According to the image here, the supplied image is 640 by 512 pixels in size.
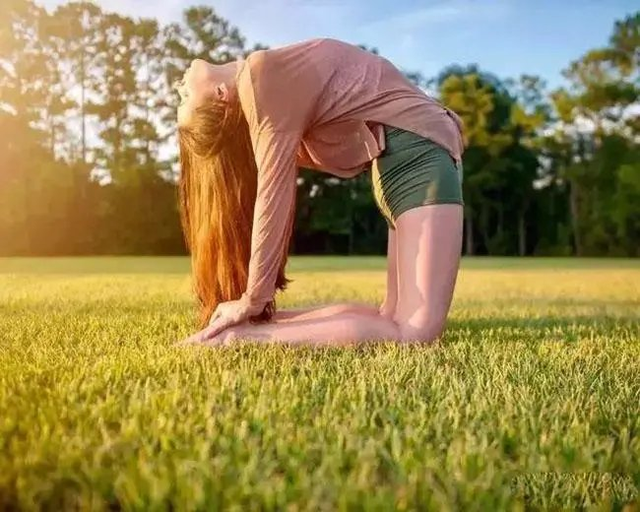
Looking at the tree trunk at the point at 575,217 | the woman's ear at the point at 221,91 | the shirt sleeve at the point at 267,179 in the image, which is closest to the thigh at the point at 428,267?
the shirt sleeve at the point at 267,179

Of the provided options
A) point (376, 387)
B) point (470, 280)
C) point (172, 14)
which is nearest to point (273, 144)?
point (376, 387)

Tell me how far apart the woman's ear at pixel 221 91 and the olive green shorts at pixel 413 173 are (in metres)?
0.34

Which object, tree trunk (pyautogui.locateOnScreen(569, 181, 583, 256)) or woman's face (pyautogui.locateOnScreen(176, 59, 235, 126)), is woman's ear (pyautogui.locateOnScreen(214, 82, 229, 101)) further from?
tree trunk (pyautogui.locateOnScreen(569, 181, 583, 256))

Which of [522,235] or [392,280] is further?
[522,235]

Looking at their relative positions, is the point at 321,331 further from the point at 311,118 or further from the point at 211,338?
the point at 311,118

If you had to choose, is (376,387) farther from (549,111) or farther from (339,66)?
(549,111)

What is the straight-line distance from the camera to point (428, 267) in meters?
1.78

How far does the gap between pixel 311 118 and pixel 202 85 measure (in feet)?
0.76

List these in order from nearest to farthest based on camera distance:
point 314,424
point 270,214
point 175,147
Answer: point 314,424 → point 270,214 → point 175,147

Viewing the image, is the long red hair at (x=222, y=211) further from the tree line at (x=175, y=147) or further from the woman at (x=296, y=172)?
the tree line at (x=175, y=147)

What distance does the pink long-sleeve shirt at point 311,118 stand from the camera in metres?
1.71

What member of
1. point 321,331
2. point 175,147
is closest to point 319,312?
point 321,331

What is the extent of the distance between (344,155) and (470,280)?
378 cm

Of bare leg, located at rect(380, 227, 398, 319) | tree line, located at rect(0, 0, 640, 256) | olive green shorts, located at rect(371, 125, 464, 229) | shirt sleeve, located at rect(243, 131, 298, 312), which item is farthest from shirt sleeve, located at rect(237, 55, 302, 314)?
tree line, located at rect(0, 0, 640, 256)
